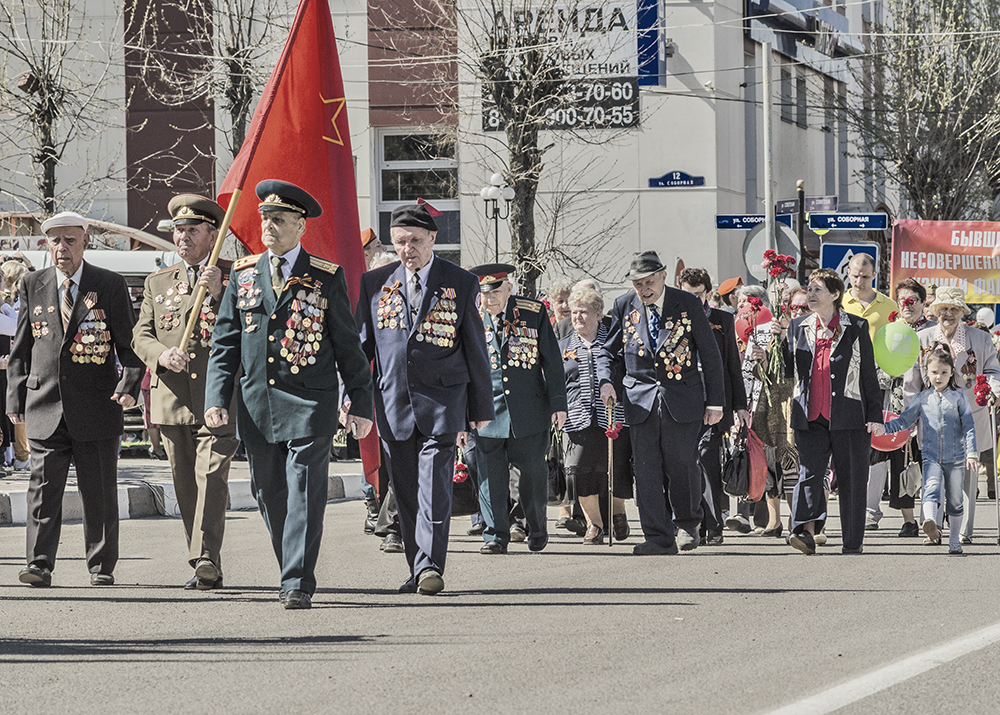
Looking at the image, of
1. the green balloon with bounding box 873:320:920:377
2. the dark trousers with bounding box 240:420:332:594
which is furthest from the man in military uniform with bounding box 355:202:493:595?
the green balloon with bounding box 873:320:920:377

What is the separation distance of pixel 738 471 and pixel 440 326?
11.4 feet

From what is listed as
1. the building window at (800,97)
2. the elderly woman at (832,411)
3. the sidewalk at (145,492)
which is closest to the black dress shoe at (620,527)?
the elderly woman at (832,411)

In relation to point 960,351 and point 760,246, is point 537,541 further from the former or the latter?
point 760,246

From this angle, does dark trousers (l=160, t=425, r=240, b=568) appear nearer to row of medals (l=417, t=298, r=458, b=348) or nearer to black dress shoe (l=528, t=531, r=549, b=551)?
row of medals (l=417, t=298, r=458, b=348)

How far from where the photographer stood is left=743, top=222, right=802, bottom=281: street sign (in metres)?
21.0

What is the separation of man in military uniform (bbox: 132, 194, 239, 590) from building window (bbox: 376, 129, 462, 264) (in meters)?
23.3

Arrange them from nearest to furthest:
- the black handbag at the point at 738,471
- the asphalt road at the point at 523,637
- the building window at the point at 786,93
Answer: the asphalt road at the point at 523,637 < the black handbag at the point at 738,471 < the building window at the point at 786,93

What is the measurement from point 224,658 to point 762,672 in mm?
2059

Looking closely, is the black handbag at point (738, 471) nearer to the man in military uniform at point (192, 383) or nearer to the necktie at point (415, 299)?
the necktie at point (415, 299)

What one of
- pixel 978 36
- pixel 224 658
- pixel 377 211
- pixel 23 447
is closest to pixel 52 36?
pixel 23 447

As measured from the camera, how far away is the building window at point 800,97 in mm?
36250

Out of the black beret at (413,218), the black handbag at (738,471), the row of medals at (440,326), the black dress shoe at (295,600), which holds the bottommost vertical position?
the black dress shoe at (295,600)

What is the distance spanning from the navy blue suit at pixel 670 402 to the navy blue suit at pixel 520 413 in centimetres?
51

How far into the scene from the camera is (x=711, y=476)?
436 inches
